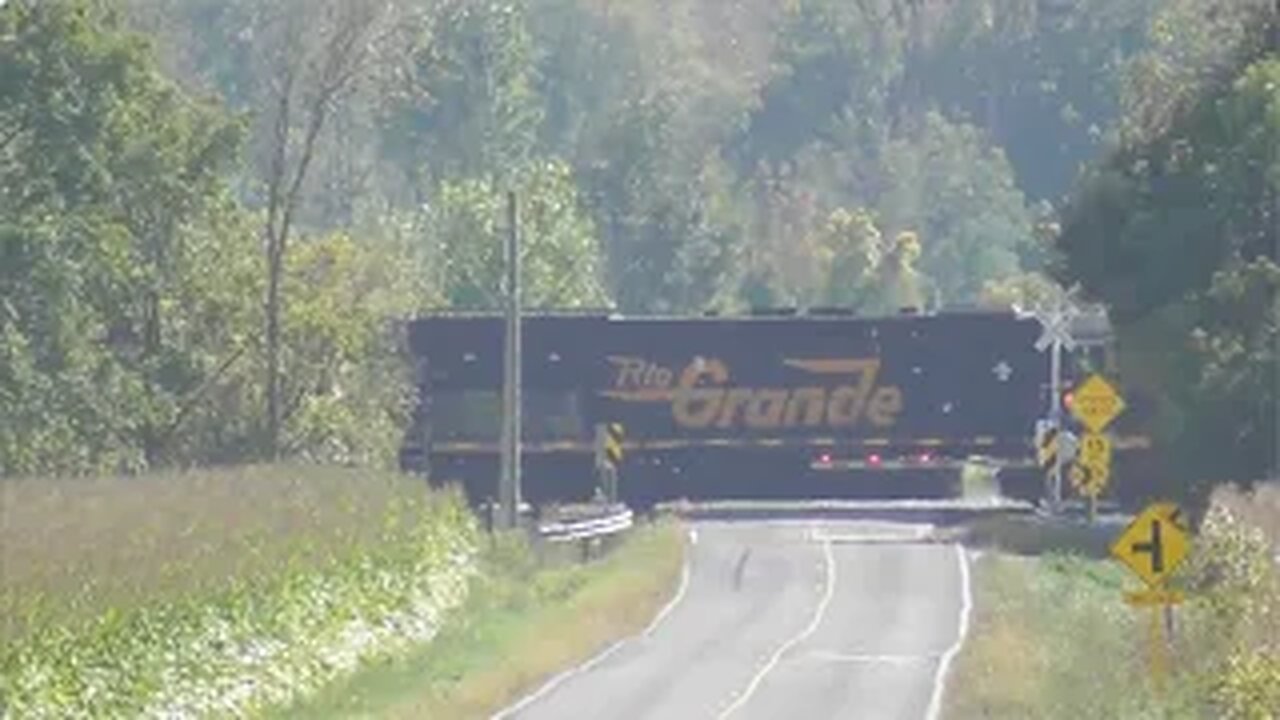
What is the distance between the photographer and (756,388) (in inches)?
2921

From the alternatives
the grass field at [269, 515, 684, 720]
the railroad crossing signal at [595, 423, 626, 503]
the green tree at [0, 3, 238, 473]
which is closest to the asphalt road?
the grass field at [269, 515, 684, 720]

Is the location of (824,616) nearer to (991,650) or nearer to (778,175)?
(991,650)

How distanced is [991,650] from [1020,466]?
92.4 ft

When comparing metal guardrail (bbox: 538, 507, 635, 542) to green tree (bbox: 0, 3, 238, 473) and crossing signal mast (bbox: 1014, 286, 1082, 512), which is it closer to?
green tree (bbox: 0, 3, 238, 473)

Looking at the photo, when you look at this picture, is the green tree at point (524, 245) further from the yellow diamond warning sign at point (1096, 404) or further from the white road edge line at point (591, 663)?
the yellow diamond warning sign at point (1096, 404)

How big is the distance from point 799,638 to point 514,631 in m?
4.01

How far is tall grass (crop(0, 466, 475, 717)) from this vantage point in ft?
111

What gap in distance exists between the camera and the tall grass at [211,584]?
33812 mm

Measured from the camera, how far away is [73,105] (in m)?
61.5

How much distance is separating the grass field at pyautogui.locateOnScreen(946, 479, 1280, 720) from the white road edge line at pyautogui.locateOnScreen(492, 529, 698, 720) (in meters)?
4.68

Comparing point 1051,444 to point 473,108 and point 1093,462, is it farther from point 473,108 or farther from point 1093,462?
point 473,108

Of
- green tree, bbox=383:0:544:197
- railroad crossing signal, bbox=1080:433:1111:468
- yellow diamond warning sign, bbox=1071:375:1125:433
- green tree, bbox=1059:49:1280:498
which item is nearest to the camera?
yellow diamond warning sign, bbox=1071:375:1125:433

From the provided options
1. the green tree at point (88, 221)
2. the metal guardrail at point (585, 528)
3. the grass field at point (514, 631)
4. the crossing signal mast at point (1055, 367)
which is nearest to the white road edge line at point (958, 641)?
the crossing signal mast at point (1055, 367)

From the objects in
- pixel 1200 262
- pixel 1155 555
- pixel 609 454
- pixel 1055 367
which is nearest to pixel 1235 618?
pixel 1155 555
